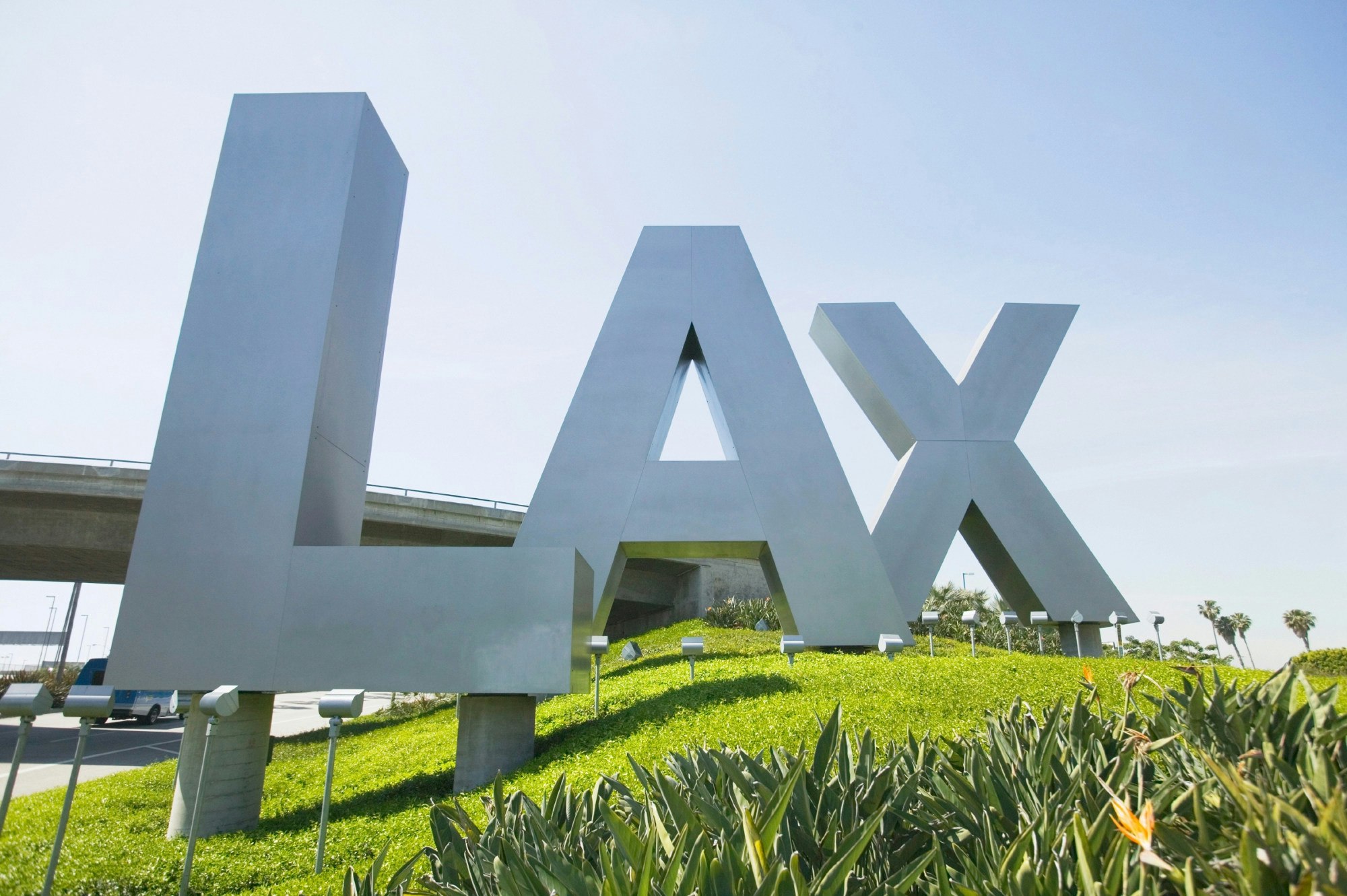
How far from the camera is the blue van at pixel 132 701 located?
77.1ft

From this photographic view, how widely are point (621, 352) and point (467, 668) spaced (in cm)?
710

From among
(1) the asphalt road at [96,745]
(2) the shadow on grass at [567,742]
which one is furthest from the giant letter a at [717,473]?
(1) the asphalt road at [96,745]

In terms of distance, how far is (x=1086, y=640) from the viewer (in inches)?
604

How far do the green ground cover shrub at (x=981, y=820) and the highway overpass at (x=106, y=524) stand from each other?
14.8m

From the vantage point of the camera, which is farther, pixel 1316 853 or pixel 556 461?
pixel 556 461

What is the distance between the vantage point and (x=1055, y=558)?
15.2 metres

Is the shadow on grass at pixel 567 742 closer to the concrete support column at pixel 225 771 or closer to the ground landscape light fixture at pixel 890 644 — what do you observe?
the concrete support column at pixel 225 771

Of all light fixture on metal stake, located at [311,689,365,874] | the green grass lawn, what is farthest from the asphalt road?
light fixture on metal stake, located at [311,689,365,874]

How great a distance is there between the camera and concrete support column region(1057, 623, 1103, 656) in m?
15.3

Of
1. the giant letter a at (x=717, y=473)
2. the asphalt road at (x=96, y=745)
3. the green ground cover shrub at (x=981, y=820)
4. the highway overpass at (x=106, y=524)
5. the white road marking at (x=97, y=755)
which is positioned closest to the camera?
the green ground cover shrub at (x=981, y=820)

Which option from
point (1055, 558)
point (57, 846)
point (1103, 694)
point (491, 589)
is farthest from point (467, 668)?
point (1055, 558)

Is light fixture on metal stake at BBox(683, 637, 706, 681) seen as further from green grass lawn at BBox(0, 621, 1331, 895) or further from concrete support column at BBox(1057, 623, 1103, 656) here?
concrete support column at BBox(1057, 623, 1103, 656)

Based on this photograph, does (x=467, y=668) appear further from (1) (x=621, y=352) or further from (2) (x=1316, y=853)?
(2) (x=1316, y=853)

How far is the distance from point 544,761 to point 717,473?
20.4 ft
